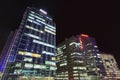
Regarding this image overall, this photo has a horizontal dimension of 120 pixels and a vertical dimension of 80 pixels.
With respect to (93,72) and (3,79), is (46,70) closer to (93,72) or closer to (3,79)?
(3,79)

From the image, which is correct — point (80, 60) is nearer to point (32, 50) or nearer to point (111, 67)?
point (111, 67)

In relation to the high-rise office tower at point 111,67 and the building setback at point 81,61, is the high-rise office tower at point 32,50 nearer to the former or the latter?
the building setback at point 81,61

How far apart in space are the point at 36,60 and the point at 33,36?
15.3 meters

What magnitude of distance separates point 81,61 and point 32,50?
5546cm

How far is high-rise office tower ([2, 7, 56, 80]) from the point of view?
49028 mm

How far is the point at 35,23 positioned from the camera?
225ft

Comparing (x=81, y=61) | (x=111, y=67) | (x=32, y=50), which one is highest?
(x=32, y=50)

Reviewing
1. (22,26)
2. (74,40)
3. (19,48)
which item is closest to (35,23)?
(22,26)

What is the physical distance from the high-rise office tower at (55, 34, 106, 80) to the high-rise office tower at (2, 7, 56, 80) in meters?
34.5

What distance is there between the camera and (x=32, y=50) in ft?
192

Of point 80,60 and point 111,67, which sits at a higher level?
point 80,60

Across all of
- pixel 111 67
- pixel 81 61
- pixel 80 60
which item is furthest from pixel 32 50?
pixel 111 67

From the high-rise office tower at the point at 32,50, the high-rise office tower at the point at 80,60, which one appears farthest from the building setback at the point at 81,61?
the high-rise office tower at the point at 32,50

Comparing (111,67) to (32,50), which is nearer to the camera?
(32,50)
